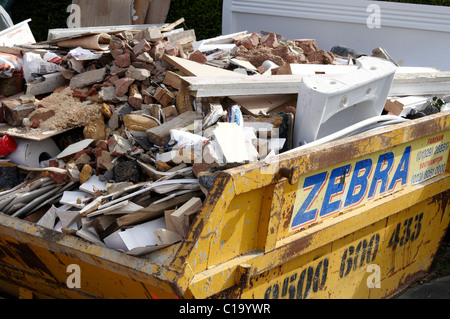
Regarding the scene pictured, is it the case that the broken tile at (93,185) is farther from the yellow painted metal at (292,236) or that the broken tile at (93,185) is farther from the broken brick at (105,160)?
the yellow painted metal at (292,236)

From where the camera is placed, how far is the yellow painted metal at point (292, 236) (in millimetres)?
2566

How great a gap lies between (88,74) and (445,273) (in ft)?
10.8

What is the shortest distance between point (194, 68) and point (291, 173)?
1541mm

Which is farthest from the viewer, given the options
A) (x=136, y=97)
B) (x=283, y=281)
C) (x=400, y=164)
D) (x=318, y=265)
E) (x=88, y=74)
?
(x=88, y=74)

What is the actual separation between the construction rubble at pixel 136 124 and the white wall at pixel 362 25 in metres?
2.63

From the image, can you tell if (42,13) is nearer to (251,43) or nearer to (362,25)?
(362,25)

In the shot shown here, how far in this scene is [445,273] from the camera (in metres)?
4.37

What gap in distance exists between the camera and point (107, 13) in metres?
7.79

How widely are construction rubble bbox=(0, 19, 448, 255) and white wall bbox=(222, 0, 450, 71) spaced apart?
2.63m

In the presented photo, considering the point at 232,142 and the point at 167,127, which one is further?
the point at 167,127

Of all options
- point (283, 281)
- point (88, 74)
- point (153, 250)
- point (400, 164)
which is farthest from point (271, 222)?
point (88, 74)

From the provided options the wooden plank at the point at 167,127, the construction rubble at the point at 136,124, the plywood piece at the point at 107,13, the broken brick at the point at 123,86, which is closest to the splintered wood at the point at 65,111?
the construction rubble at the point at 136,124

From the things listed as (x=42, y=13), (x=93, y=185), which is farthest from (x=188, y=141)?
(x=42, y=13)
